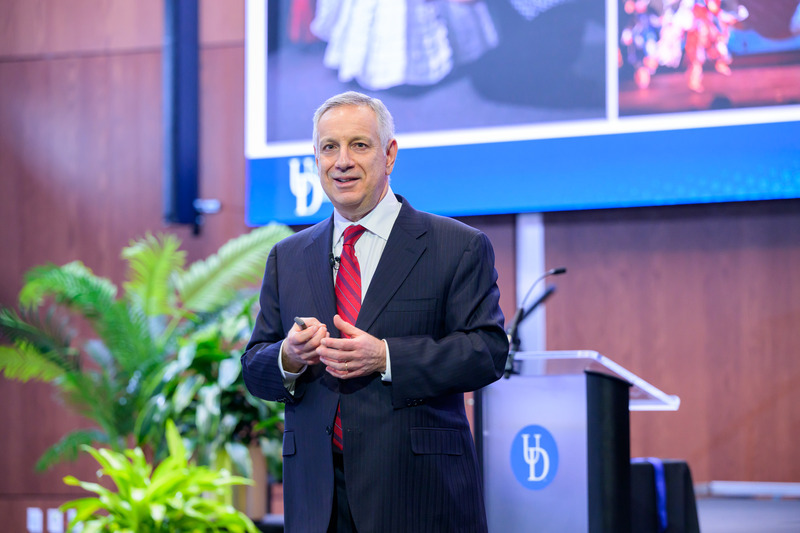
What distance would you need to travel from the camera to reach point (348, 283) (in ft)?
5.88

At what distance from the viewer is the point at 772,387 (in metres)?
4.43

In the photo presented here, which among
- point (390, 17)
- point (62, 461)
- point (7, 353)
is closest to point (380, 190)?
point (390, 17)

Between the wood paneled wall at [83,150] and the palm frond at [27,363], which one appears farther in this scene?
the wood paneled wall at [83,150]

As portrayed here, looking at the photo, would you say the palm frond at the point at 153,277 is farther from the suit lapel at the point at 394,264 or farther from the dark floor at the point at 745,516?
the suit lapel at the point at 394,264

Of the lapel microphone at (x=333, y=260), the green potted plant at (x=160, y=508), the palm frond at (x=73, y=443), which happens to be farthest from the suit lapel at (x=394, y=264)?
the palm frond at (x=73, y=443)

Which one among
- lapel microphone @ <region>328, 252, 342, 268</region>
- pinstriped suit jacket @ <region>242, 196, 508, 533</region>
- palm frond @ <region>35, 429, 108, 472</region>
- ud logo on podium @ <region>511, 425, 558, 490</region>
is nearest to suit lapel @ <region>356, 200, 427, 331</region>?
pinstriped suit jacket @ <region>242, 196, 508, 533</region>

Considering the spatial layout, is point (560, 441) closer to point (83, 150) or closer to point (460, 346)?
point (460, 346)

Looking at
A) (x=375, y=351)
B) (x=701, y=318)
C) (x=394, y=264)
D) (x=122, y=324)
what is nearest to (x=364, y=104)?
(x=394, y=264)

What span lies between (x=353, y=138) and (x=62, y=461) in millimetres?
4436

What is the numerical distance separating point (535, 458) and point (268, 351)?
120 centimetres

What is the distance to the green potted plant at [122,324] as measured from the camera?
484cm

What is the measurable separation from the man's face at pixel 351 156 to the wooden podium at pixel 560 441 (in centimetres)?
98

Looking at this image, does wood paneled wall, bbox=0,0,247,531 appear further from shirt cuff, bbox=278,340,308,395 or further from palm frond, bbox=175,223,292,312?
shirt cuff, bbox=278,340,308,395

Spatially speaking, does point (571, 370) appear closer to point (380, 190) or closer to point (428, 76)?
point (380, 190)
